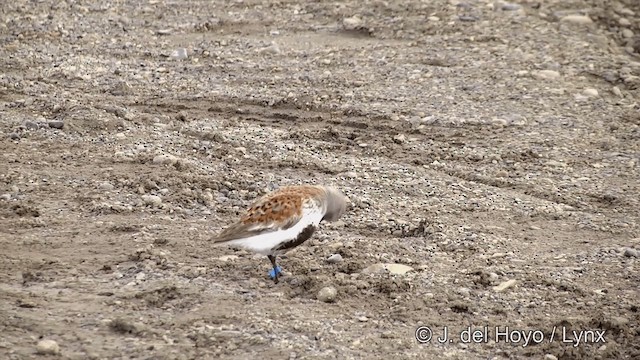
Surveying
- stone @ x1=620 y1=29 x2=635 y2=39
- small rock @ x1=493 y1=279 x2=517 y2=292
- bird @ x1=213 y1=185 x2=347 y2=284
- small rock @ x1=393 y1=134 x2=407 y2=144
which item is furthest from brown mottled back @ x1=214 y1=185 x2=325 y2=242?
stone @ x1=620 y1=29 x2=635 y2=39

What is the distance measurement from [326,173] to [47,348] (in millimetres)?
3483

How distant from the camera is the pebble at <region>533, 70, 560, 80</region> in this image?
11.0m

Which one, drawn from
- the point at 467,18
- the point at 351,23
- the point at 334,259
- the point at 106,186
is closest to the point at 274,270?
the point at 334,259

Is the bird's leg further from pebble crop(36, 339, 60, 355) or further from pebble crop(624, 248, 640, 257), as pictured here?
pebble crop(624, 248, 640, 257)

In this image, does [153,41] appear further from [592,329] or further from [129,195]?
[592,329]

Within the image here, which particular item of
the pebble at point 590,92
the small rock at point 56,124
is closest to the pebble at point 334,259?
the small rock at point 56,124

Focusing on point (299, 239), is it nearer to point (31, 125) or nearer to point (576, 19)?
point (31, 125)

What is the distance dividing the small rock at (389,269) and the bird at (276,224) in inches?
19.9

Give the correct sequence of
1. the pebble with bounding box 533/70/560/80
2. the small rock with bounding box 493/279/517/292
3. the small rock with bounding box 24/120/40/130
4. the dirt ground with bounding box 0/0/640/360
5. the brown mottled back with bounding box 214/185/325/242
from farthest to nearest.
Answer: the pebble with bounding box 533/70/560/80, the small rock with bounding box 24/120/40/130, the small rock with bounding box 493/279/517/292, the brown mottled back with bounding box 214/185/325/242, the dirt ground with bounding box 0/0/640/360

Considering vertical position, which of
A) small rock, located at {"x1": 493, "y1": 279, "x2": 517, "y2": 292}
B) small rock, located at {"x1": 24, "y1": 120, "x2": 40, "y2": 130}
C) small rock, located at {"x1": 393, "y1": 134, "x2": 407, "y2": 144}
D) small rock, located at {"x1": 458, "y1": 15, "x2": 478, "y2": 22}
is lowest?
small rock, located at {"x1": 493, "y1": 279, "x2": 517, "y2": 292}

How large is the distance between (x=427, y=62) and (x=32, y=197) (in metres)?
4.91

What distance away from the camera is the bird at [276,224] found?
22.0ft

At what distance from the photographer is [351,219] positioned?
8.02 meters

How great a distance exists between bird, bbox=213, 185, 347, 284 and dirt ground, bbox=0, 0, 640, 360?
298 millimetres
